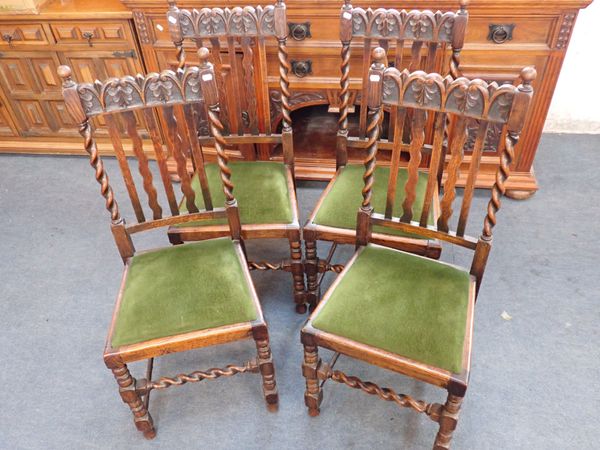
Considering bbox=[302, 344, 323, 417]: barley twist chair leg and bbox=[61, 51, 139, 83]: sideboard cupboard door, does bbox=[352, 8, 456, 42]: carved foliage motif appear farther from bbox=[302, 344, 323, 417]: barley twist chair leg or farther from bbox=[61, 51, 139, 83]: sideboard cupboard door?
bbox=[61, 51, 139, 83]: sideboard cupboard door

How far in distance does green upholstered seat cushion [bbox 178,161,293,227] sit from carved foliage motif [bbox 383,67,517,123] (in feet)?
1.98

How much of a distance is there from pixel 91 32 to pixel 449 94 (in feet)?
6.34

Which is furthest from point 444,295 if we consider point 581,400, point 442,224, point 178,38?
point 178,38

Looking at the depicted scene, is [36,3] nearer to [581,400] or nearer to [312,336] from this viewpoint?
[312,336]

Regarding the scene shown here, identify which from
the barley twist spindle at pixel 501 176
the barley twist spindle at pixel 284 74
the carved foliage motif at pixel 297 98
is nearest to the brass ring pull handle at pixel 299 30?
the carved foliage motif at pixel 297 98

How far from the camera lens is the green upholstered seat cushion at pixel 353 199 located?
1634 millimetres

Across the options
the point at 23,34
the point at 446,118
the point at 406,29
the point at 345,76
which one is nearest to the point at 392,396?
the point at 446,118

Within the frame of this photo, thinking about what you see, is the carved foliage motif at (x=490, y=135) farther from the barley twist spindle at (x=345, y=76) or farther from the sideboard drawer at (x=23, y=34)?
the sideboard drawer at (x=23, y=34)

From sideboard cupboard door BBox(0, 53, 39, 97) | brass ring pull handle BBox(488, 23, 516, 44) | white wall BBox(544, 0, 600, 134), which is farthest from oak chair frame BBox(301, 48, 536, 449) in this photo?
sideboard cupboard door BBox(0, 53, 39, 97)

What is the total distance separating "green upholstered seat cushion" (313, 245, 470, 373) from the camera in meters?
1.25

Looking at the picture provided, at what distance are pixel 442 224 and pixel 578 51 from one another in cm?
186

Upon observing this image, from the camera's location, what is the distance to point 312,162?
8.13 feet

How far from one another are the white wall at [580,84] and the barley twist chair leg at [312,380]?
2248mm

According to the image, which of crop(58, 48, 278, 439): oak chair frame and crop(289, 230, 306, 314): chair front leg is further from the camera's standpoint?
crop(289, 230, 306, 314): chair front leg
